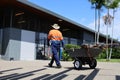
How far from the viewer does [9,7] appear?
2197 cm

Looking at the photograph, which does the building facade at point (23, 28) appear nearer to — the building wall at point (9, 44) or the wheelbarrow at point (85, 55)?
the building wall at point (9, 44)

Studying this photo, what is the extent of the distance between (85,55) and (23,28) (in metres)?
12.0

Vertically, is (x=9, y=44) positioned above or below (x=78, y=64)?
above

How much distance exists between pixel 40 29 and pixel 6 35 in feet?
16.0

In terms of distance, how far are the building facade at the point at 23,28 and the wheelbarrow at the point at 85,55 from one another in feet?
30.4

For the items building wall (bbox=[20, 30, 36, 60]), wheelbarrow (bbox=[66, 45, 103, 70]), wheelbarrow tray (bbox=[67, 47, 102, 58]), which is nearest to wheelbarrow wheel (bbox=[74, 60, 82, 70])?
wheelbarrow (bbox=[66, 45, 103, 70])

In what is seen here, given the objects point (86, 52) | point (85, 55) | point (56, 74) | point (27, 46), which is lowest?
point (56, 74)

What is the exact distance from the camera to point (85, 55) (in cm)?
1220

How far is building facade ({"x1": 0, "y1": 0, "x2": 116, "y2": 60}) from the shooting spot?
2192cm

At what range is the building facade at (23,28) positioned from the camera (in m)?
21.9

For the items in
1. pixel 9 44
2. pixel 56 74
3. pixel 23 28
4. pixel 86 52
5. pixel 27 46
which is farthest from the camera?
pixel 27 46

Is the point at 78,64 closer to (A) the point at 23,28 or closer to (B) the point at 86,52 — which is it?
(B) the point at 86,52

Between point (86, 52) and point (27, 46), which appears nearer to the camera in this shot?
point (86, 52)

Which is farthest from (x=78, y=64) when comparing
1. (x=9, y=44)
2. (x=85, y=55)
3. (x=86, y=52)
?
(x=9, y=44)
